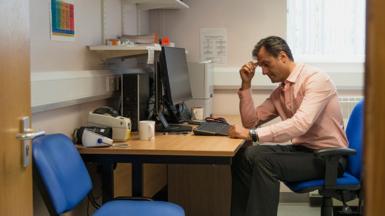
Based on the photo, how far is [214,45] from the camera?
4.13m

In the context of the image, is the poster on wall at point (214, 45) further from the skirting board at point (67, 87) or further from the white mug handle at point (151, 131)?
the white mug handle at point (151, 131)

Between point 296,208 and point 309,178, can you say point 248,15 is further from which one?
point 309,178

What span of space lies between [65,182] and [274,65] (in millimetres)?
1368

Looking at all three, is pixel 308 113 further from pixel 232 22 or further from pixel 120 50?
pixel 232 22

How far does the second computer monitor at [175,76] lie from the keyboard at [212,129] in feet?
0.77

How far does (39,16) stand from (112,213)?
0.93 meters

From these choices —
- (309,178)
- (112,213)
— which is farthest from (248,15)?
(112,213)

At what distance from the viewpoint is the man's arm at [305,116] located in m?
2.58

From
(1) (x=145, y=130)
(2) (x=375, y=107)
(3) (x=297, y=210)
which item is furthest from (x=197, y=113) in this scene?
(2) (x=375, y=107)

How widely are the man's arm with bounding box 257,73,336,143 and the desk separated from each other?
20 centimetres

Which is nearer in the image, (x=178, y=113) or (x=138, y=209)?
(x=138, y=209)

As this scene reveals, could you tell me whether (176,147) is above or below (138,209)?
above

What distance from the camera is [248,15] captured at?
408 cm

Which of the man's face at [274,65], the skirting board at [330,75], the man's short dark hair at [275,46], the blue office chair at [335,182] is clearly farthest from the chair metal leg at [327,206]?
the skirting board at [330,75]
